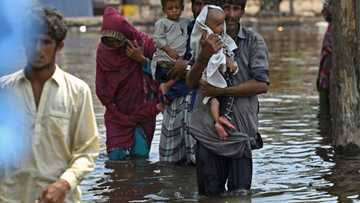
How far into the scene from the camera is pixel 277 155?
1057 cm

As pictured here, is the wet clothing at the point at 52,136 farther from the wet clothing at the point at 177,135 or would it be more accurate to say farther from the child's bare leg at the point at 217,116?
the wet clothing at the point at 177,135

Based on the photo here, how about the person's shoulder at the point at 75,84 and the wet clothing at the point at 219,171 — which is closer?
the person's shoulder at the point at 75,84

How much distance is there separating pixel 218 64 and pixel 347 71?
3.32m

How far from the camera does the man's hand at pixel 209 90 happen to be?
23.9 ft

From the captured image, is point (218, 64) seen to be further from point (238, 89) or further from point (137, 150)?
point (137, 150)

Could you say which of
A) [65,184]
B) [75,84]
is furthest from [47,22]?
[65,184]

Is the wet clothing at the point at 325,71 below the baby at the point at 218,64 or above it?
below

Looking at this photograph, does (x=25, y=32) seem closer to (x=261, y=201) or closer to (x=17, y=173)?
(x=17, y=173)

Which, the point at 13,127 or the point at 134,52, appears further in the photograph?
the point at 134,52

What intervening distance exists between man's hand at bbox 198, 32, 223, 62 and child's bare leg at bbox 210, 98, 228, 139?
34 cm

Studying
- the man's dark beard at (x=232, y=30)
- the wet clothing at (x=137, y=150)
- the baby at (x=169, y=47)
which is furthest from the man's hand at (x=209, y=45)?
the wet clothing at (x=137, y=150)

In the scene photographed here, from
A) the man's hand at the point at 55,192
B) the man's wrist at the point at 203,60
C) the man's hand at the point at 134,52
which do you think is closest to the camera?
the man's hand at the point at 55,192

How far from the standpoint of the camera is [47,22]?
472cm

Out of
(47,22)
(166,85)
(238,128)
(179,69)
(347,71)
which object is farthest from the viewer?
(347,71)
